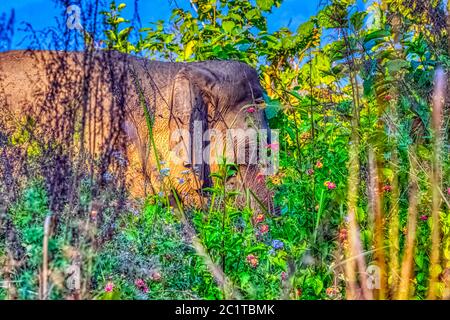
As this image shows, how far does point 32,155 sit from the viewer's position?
363 cm

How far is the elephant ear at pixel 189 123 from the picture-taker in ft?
17.8

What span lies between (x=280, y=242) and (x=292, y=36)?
13.8 ft

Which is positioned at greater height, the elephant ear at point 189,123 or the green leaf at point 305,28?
the green leaf at point 305,28

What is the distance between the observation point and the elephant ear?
17.8 feet

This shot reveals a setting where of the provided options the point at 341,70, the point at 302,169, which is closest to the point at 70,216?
the point at 302,169

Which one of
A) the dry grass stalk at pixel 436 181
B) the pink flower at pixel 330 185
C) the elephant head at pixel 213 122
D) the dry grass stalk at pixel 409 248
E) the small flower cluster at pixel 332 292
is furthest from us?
the elephant head at pixel 213 122

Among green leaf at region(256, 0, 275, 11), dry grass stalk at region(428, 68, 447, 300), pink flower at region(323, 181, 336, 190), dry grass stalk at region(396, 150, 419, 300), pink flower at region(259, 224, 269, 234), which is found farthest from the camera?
green leaf at region(256, 0, 275, 11)

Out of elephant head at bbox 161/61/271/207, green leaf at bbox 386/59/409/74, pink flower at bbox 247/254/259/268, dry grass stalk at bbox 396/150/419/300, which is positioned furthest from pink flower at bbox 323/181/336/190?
elephant head at bbox 161/61/271/207

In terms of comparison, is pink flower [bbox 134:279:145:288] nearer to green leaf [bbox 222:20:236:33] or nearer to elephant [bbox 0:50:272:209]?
elephant [bbox 0:50:272:209]

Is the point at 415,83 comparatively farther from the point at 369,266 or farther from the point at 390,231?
the point at 369,266

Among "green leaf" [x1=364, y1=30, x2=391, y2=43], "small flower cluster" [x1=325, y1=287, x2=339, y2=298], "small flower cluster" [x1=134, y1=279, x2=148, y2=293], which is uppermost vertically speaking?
"green leaf" [x1=364, y1=30, x2=391, y2=43]

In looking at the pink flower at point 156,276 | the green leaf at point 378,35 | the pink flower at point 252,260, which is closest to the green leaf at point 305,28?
the green leaf at point 378,35

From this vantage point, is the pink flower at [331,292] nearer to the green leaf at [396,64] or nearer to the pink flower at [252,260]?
the pink flower at [252,260]

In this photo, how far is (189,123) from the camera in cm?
552
